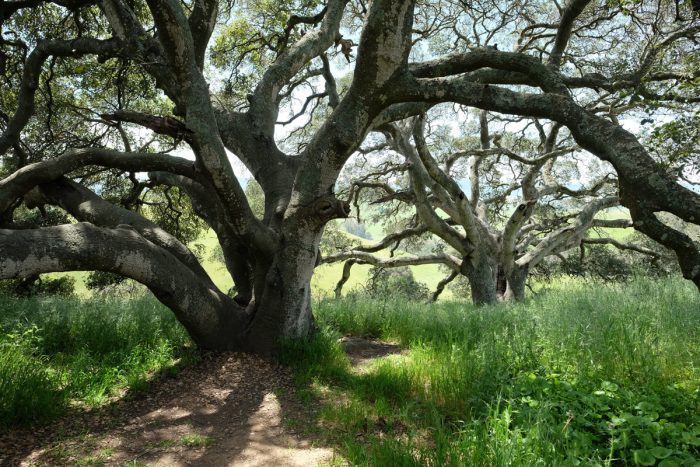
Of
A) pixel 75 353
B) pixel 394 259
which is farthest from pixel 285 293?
pixel 394 259

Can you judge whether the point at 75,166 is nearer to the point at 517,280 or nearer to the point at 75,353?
the point at 75,353

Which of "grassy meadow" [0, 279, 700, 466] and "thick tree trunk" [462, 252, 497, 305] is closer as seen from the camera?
"grassy meadow" [0, 279, 700, 466]

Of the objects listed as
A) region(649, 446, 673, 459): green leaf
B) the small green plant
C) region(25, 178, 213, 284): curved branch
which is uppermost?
region(25, 178, 213, 284): curved branch

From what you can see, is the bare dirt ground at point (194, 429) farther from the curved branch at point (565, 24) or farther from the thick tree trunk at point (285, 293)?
the curved branch at point (565, 24)

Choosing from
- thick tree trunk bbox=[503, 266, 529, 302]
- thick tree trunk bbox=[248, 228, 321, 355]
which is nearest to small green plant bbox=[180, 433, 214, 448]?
thick tree trunk bbox=[248, 228, 321, 355]

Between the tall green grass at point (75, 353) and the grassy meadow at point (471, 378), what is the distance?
0.02 metres

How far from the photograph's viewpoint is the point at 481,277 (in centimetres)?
1239

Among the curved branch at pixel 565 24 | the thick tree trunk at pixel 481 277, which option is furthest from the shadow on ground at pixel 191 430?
the thick tree trunk at pixel 481 277

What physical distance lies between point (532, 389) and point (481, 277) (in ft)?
30.7

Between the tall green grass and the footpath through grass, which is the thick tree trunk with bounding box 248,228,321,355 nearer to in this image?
the footpath through grass

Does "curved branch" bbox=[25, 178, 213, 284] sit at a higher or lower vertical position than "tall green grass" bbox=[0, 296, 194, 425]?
higher

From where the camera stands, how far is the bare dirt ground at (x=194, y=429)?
3406 millimetres

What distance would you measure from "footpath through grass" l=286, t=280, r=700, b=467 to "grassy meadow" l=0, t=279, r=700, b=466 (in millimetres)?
14

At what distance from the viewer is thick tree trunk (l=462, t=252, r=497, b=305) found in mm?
12227
